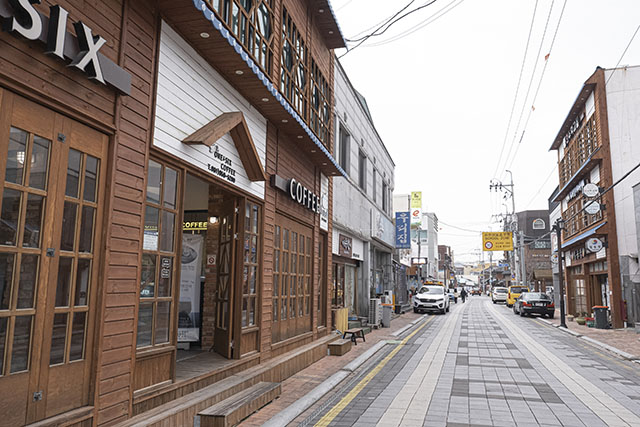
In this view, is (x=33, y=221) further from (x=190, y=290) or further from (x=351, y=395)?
(x=351, y=395)

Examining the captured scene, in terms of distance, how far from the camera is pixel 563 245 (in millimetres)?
31188

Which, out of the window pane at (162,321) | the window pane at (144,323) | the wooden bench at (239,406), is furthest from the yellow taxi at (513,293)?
the window pane at (144,323)

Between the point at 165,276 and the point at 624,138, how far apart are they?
22635 millimetres

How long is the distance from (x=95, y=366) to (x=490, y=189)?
180ft

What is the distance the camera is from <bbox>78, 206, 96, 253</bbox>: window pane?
4645 mm

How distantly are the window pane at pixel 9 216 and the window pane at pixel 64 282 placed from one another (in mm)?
565

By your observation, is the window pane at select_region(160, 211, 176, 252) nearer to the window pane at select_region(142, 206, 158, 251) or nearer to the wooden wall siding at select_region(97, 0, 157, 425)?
the window pane at select_region(142, 206, 158, 251)

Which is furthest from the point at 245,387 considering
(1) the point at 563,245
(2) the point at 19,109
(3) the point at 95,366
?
(1) the point at 563,245

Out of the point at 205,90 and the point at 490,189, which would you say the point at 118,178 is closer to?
the point at 205,90

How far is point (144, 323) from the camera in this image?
571cm

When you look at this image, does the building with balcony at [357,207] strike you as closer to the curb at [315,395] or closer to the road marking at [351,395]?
the road marking at [351,395]

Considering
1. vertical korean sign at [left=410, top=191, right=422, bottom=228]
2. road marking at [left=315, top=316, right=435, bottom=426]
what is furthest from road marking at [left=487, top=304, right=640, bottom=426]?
vertical korean sign at [left=410, top=191, right=422, bottom=228]

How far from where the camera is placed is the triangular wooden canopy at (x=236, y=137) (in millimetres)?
6699

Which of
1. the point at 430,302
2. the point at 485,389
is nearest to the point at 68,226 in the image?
the point at 485,389
